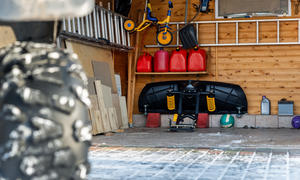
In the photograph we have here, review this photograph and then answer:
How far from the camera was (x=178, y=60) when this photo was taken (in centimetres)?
997

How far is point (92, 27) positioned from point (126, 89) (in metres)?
2.73

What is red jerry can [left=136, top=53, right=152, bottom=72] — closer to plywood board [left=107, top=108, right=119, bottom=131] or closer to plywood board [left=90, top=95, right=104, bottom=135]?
plywood board [left=107, top=108, right=119, bottom=131]

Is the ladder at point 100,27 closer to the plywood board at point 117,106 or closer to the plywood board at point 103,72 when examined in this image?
the plywood board at point 103,72

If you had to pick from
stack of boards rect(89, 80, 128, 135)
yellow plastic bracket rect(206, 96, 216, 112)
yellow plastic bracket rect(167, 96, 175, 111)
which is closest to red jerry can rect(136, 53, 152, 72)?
yellow plastic bracket rect(167, 96, 175, 111)

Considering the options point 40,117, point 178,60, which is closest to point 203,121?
point 178,60

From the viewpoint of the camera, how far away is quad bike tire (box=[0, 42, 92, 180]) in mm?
1054

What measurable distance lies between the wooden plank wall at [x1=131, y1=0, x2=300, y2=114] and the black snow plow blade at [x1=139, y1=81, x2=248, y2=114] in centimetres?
39

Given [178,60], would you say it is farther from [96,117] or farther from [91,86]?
[96,117]

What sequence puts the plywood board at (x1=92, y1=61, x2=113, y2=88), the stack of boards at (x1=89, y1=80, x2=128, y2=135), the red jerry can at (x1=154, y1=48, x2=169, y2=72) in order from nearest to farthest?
the stack of boards at (x1=89, y1=80, x2=128, y2=135) < the plywood board at (x1=92, y1=61, x2=113, y2=88) < the red jerry can at (x1=154, y1=48, x2=169, y2=72)

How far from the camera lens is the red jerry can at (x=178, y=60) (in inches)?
392

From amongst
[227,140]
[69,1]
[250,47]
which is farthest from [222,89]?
[69,1]

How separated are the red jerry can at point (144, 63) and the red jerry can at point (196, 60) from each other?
2.87 feet

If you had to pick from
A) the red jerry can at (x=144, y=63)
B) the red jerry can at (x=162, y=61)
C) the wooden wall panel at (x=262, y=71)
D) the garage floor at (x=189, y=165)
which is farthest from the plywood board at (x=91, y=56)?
the garage floor at (x=189, y=165)

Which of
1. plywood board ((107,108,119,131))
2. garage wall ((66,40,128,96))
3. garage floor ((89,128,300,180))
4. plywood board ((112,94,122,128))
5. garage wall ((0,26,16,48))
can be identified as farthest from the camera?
plywood board ((112,94,122,128))
